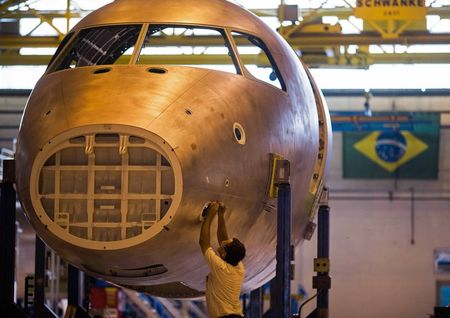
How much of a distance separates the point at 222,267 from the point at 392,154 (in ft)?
96.7

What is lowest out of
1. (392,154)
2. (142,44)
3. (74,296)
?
(74,296)

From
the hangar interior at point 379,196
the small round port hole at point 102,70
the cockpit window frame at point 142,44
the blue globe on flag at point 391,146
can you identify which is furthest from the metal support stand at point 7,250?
the blue globe on flag at point 391,146

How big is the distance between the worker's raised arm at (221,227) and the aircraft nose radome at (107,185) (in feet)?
2.21

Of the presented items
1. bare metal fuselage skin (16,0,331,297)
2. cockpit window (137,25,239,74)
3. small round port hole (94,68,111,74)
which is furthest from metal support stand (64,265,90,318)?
cockpit window (137,25,239,74)

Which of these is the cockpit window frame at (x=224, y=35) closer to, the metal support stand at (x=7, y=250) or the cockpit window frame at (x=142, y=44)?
the cockpit window frame at (x=142, y=44)

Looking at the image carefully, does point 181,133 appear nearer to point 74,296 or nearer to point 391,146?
point 74,296

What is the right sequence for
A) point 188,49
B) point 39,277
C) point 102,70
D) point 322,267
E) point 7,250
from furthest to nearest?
point 188,49
point 322,267
point 39,277
point 7,250
point 102,70

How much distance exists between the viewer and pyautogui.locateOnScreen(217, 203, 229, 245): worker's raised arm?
27.6 ft

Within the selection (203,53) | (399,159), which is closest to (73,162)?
(203,53)

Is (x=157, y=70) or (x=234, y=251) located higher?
(x=157, y=70)

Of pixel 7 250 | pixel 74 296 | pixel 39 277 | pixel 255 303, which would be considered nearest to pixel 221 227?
pixel 7 250

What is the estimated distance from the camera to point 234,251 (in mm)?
8602

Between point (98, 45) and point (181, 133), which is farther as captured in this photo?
point (98, 45)

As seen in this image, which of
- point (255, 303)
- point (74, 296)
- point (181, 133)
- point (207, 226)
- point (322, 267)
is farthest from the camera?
point (255, 303)
